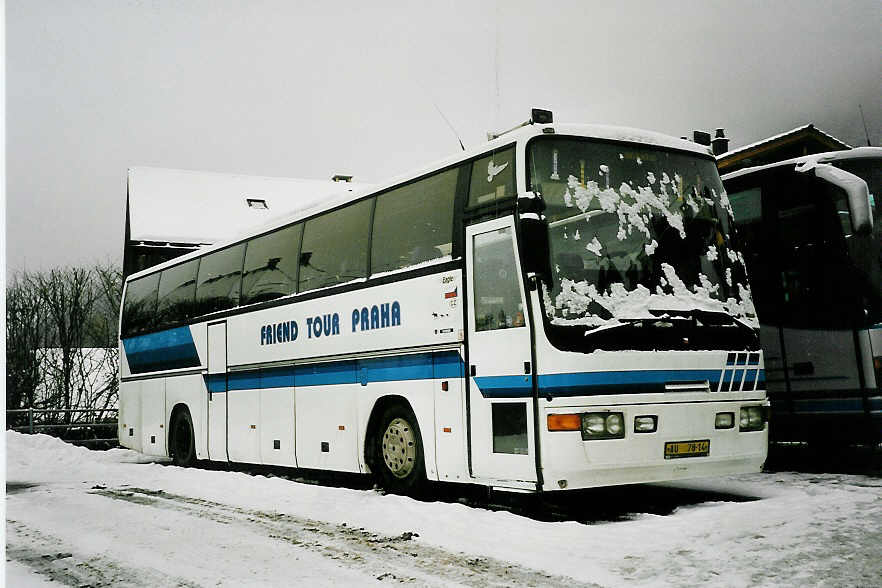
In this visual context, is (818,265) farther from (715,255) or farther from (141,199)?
(141,199)

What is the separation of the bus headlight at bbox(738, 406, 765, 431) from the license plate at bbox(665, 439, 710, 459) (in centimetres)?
44

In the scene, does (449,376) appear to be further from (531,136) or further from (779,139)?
(779,139)

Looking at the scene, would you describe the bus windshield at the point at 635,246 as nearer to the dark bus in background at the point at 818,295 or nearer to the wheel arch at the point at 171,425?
the dark bus in background at the point at 818,295

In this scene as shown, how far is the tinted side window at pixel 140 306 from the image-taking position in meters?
14.5

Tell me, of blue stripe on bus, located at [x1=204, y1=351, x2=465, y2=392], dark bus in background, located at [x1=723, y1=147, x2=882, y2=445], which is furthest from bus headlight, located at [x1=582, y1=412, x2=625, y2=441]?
dark bus in background, located at [x1=723, y1=147, x2=882, y2=445]

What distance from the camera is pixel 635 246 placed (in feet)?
23.5

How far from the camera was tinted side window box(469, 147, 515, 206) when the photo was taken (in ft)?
24.2

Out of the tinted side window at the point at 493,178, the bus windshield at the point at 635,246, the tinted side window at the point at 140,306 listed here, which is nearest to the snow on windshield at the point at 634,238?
the bus windshield at the point at 635,246

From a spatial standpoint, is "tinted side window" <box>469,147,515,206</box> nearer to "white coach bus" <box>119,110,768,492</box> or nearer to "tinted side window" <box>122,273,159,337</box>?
"white coach bus" <box>119,110,768,492</box>

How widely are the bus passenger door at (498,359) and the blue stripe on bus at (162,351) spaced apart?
6495 mm

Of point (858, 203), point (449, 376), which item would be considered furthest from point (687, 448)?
point (858, 203)

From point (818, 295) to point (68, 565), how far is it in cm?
771

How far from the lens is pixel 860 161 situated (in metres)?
9.62

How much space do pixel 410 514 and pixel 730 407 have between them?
2.76 m
